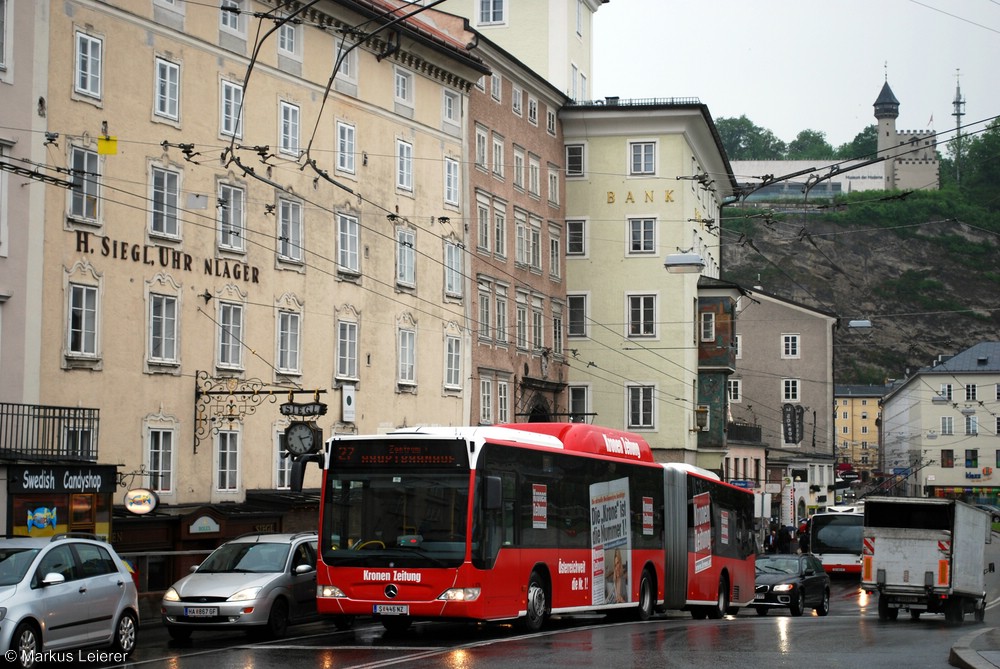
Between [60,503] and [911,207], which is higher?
[911,207]

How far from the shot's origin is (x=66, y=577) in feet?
58.0

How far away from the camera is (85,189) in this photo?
110ft

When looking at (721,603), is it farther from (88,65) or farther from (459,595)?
(88,65)

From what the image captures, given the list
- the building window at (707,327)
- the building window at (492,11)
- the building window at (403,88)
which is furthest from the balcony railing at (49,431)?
the building window at (707,327)

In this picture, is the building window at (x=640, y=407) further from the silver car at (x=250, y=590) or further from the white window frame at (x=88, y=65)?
the silver car at (x=250, y=590)

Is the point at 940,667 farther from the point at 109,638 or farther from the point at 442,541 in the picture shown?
the point at 109,638

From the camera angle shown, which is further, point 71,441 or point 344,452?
point 71,441

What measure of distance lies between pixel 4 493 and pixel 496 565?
1043cm

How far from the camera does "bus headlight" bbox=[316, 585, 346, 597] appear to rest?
21.1m

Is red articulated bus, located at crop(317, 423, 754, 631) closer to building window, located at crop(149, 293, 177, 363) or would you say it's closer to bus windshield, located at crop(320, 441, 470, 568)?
bus windshield, located at crop(320, 441, 470, 568)

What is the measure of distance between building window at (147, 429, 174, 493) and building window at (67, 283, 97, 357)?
295cm

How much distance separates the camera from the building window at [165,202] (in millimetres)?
35656

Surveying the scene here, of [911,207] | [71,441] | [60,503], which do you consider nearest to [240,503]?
[71,441]

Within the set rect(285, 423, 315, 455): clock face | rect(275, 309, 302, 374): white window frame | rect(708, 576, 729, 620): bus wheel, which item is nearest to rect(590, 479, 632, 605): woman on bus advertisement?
rect(708, 576, 729, 620): bus wheel
